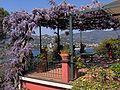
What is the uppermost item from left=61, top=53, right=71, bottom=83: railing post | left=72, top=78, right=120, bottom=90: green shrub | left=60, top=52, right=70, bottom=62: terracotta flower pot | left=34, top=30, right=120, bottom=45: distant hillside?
left=34, top=30, right=120, bottom=45: distant hillside

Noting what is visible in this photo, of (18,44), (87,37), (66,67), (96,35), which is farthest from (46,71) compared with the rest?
(96,35)

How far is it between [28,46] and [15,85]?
69.3 inches

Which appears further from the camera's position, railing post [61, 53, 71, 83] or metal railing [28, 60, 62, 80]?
metal railing [28, 60, 62, 80]

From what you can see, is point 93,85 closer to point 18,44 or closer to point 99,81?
point 99,81

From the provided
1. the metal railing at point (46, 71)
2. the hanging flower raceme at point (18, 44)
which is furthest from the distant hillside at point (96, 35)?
the hanging flower raceme at point (18, 44)

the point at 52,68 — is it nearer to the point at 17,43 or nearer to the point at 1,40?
the point at 17,43

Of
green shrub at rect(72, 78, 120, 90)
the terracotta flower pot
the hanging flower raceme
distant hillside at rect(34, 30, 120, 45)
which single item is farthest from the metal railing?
green shrub at rect(72, 78, 120, 90)

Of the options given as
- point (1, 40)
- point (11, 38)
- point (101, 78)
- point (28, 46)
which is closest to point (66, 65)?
point (101, 78)

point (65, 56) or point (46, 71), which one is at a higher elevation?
point (65, 56)

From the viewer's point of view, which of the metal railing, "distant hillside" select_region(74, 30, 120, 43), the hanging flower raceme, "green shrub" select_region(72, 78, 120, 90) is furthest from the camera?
"distant hillside" select_region(74, 30, 120, 43)

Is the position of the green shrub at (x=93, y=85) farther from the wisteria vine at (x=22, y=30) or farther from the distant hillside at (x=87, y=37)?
the distant hillside at (x=87, y=37)

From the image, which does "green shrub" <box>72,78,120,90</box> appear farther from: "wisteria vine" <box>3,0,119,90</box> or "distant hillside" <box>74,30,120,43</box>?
"distant hillside" <box>74,30,120,43</box>

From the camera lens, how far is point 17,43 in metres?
13.6

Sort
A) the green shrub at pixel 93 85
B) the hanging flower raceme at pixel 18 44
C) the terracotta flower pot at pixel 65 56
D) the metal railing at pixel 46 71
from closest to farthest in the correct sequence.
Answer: the green shrub at pixel 93 85, the terracotta flower pot at pixel 65 56, the metal railing at pixel 46 71, the hanging flower raceme at pixel 18 44
